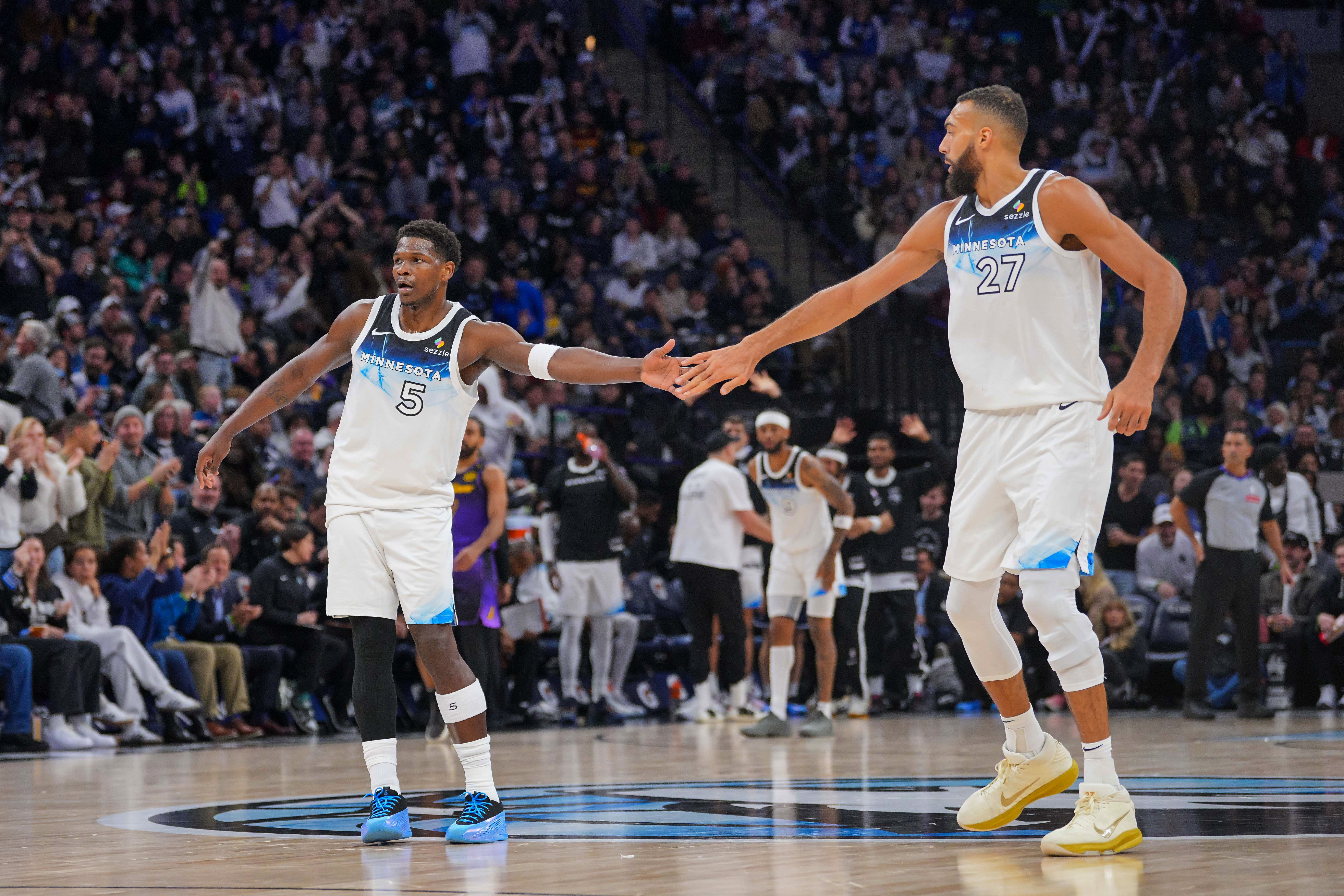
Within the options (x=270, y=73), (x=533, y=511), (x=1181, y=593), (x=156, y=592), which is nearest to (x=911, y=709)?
(x=1181, y=593)

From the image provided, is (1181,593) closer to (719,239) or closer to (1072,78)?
(719,239)

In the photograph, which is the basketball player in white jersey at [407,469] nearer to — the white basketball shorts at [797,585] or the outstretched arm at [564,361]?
the outstretched arm at [564,361]

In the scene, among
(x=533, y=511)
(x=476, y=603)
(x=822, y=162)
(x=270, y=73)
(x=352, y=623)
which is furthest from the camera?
(x=822, y=162)

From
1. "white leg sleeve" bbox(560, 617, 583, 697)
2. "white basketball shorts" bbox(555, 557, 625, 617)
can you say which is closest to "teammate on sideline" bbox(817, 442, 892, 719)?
"white basketball shorts" bbox(555, 557, 625, 617)

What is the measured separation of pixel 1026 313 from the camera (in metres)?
5.04

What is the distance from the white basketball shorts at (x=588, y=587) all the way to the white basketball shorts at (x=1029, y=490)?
7.87 m

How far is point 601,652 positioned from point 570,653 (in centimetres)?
26

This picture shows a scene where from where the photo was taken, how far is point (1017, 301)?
5.05 meters

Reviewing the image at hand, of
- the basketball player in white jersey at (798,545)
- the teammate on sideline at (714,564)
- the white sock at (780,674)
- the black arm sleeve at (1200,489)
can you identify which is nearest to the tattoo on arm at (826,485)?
the basketball player in white jersey at (798,545)

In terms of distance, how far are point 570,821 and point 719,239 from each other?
46.9 feet

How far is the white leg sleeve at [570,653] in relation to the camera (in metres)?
13.1

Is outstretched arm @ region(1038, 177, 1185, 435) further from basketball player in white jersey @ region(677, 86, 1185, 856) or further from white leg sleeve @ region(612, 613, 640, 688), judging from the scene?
white leg sleeve @ region(612, 613, 640, 688)

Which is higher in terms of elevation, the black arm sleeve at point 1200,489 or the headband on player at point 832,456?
the headband on player at point 832,456

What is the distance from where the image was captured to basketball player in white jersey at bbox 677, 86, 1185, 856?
15.9 feet
